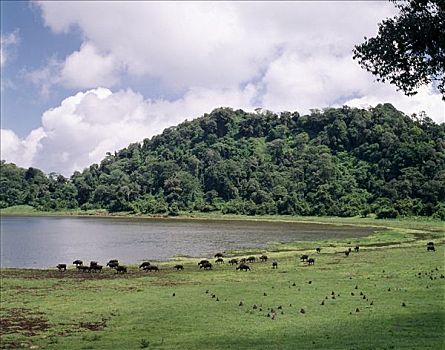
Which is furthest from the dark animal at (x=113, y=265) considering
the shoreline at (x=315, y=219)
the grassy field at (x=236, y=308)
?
the shoreline at (x=315, y=219)

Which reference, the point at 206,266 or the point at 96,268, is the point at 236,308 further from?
the point at 96,268

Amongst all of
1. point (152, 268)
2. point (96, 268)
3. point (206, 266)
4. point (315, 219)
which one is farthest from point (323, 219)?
point (96, 268)

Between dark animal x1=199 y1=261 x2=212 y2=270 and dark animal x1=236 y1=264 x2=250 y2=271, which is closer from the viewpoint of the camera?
dark animal x1=236 y1=264 x2=250 y2=271

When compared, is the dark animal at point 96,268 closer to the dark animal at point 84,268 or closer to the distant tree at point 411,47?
the dark animal at point 84,268

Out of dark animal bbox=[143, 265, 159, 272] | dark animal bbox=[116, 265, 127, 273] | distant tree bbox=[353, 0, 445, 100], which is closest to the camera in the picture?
distant tree bbox=[353, 0, 445, 100]

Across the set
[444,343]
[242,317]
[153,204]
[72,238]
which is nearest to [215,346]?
[242,317]

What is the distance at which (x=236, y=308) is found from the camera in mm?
25250

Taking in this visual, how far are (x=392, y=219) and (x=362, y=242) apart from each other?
58.9m

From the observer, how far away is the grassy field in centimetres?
1864

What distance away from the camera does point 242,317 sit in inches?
907

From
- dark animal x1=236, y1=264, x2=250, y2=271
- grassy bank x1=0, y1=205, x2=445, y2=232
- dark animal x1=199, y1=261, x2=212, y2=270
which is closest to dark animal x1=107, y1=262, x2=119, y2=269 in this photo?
dark animal x1=199, y1=261, x2=212, y2=270

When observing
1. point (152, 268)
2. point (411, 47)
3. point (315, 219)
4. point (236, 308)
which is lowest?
point (152, 268)

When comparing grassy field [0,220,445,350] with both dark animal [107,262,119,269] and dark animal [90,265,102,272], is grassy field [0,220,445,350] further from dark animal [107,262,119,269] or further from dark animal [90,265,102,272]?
dark animal [107,262,119,269]

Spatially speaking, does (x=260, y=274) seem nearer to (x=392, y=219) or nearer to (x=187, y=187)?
(x=392, y=219)
